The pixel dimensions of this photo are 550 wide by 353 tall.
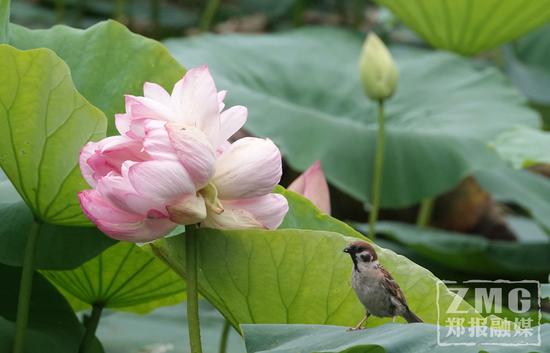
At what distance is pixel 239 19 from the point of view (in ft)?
12.1

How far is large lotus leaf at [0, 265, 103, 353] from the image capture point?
1.00m

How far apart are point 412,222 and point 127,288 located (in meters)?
1.62

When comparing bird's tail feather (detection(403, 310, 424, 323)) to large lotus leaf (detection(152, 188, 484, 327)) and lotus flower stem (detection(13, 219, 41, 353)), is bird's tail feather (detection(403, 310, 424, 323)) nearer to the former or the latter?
large lotus leaf (detection(152, 188, 484, 327))

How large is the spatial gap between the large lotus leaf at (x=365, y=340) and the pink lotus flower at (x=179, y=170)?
0.26 ft


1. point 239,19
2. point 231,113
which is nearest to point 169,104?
point 231,113

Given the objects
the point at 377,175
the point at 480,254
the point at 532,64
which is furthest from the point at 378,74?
the point at 532,64

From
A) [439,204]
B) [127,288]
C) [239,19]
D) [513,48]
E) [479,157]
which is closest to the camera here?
[127,288]

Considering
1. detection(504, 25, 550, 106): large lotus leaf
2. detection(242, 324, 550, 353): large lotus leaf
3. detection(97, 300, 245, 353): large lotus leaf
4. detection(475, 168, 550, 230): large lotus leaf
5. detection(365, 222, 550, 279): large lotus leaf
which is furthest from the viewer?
detection(504, 25, 550, 106): large lotus leaf

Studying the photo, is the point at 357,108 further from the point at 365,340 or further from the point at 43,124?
the point at 365,340

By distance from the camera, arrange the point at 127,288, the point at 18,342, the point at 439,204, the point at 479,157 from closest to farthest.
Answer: the point at 18,342, the point at 127,288, the point at 479,157, the point at 439,204

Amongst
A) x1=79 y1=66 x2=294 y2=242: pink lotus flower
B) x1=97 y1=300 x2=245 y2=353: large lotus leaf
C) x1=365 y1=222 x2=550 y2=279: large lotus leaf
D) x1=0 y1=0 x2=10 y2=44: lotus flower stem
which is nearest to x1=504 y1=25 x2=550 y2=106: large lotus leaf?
x1=365 y1=222 x2=550 y2=279: large lotus leaf

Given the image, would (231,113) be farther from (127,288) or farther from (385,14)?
(385,14)

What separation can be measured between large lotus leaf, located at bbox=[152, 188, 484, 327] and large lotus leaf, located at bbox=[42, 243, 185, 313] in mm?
170

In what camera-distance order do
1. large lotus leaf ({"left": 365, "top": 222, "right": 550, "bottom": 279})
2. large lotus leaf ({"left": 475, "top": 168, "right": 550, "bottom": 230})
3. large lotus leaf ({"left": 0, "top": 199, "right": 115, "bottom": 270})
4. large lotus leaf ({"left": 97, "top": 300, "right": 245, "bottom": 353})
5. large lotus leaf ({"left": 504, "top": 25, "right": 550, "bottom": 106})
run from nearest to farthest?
Answer: large lotus leaf ({"left": 0, "top": 199, "right": 115, "bottom": 270})
large lotus leaf ({"left": 97, "top": 300, "right": 245, "bottom": 353})
large lotus leaf ({"left": 365, "top": 222, "right": 550, "bottom": 279})
large lotus leaf ({"left": 475, "top": 168, "right": 550, "bottom": 230})
large lotus leaf ({"left": 504, "top": 25, "right": 550, "bottom": 106})
